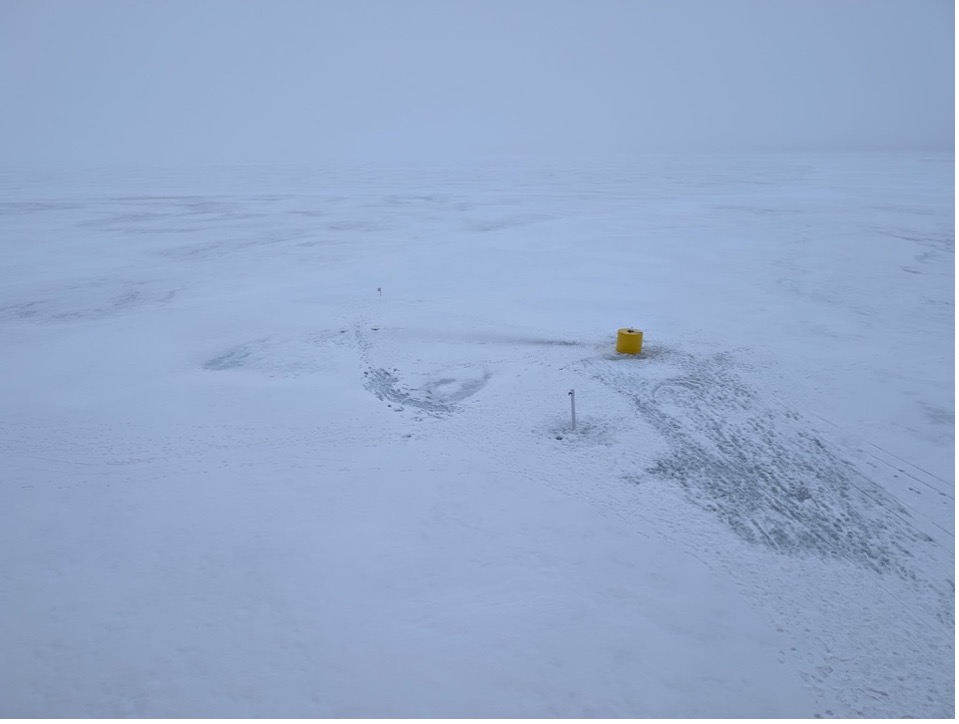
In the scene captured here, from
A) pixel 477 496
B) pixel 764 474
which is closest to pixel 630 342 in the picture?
pixel 764 474

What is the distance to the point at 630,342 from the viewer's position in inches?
267

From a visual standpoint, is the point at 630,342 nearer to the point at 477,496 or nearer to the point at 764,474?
the point at 764,474

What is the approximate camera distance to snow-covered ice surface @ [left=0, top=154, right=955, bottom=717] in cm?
321

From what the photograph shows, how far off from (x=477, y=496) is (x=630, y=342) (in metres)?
3.06

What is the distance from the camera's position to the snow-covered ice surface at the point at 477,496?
126 inches

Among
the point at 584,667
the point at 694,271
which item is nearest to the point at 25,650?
the point at 584,667

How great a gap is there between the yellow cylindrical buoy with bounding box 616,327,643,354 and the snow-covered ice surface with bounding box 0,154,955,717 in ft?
0.41

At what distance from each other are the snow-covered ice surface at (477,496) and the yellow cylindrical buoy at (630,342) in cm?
12

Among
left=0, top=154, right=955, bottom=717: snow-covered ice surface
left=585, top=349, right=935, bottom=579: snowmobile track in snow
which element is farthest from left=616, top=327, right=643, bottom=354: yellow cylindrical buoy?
left=585, top=349, right=935, bottom=579: snowmobile track in snow

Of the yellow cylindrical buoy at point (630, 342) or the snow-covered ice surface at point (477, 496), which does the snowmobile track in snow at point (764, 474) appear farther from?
the yellow cylindrical buoy at point (630, 342)

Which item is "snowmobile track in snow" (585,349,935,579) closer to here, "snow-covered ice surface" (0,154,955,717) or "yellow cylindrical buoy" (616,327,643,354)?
"snow-covered ice surface" (0,154,955,717)

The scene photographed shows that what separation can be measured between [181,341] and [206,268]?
4.00m

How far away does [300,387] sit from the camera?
244 inches

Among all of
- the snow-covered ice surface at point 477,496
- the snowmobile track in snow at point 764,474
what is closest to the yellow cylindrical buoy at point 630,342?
the snow-covered ice surface at point 477,496
